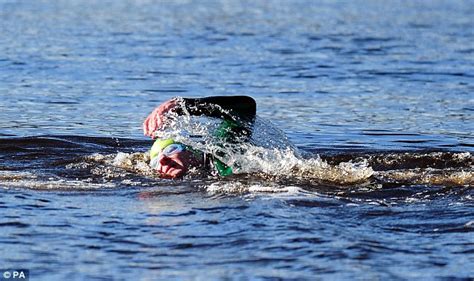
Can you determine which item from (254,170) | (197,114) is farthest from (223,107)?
(254,170)

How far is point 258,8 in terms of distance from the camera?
37.4 metres

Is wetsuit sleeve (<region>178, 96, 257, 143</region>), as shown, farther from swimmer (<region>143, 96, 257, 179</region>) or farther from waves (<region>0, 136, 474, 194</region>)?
waves (<region>0, 136, 474, 194</region>)

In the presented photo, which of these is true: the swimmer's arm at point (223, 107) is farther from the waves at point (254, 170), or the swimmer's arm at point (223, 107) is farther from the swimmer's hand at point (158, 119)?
the waves at point (254, 170)

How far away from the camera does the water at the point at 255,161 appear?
711 cm

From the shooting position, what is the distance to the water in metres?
7.11

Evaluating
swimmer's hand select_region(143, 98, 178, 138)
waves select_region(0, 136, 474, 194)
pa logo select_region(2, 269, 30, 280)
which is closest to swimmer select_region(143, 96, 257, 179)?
swimmer's hand select_region(143, 98, 178, 138)

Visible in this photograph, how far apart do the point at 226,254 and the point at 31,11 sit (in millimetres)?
26783

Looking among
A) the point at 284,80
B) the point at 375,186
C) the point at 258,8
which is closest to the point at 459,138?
the point at 375,186

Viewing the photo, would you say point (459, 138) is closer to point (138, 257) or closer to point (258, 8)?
point (138, 257)

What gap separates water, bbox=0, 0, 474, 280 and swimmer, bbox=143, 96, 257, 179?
247mm

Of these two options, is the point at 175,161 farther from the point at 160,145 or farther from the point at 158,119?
the point at 158,119

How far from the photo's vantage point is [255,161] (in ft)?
32.9

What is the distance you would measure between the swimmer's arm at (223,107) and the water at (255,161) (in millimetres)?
499

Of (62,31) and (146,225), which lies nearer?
(146,225)
